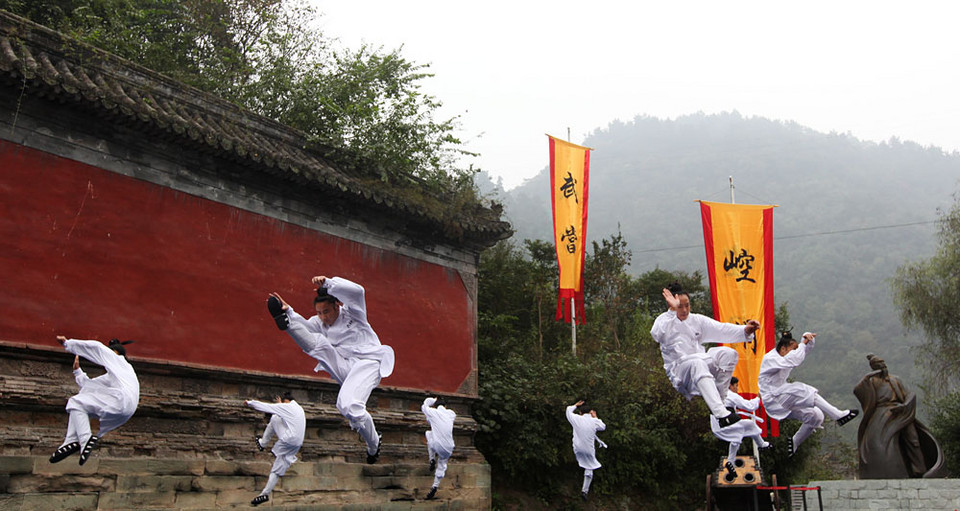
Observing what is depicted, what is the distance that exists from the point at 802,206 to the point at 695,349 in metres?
85.1

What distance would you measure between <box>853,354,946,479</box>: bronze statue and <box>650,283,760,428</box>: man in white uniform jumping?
17.1ft

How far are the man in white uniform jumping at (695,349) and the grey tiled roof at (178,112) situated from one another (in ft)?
21.7

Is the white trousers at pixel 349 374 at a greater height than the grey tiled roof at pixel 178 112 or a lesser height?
lesser

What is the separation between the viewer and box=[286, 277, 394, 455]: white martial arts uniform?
8312 mm

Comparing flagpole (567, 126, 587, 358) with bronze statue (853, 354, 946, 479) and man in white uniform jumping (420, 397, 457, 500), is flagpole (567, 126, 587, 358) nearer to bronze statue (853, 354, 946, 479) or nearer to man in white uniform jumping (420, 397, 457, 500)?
man in white uniform jumping (420, 397, 457, 500)

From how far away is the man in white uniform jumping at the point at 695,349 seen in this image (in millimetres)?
8852

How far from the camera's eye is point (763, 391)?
10.2 meters

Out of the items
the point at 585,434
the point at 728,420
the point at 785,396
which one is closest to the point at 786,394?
the point at 785,396

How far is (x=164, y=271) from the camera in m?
11.4

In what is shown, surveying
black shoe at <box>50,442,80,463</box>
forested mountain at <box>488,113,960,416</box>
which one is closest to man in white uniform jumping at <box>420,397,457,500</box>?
black shoe at <box>50,442,80,463</box>

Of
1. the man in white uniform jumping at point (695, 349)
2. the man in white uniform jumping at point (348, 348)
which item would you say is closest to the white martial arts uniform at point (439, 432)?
the man in white uniform jumping at point (348, 348)

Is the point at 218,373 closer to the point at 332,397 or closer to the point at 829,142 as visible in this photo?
the point at 332,397

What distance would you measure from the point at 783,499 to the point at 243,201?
15868mm

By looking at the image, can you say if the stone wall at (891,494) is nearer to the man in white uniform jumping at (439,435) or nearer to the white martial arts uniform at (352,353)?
the man in white uniform jumping at (439,435)
